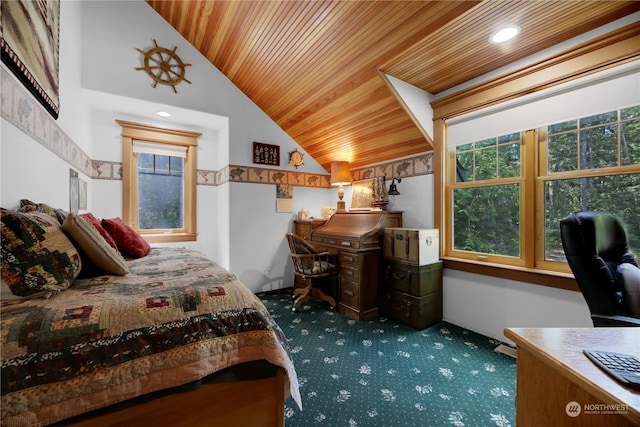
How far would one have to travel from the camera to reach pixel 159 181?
361cm

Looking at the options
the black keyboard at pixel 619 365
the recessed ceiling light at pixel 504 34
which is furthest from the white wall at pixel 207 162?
the black keyboard at pixel 619 365

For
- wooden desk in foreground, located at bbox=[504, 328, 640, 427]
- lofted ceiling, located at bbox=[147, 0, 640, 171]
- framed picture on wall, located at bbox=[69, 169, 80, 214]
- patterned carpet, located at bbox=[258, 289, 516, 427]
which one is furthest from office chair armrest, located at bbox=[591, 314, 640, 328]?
framed picture on wall, located at bbox=[69, 169, 80, 214]

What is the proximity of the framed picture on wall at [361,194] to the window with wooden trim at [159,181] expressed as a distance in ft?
7.74

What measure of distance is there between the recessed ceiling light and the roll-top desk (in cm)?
178

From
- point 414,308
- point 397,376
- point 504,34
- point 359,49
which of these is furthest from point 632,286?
point 359,49

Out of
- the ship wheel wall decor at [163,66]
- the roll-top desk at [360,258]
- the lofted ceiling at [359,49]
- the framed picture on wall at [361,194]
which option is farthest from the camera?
the framed picture on wall at [361,194]

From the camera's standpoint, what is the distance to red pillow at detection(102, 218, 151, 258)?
202cm

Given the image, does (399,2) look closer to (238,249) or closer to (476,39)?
(476,39)

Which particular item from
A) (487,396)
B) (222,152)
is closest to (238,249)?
(222,152)

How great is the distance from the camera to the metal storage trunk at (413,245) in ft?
8.34

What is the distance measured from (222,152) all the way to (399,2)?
2.83 m

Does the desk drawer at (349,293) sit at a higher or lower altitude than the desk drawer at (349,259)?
lower

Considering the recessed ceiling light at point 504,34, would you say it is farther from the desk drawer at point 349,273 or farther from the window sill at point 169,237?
the window sill at point 169,237

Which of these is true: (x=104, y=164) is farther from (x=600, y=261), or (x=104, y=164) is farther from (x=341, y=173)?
(x=600, y=261)
